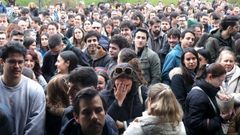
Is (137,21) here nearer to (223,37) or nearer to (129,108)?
(223,37)

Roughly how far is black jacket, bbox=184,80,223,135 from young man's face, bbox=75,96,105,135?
5.39 feet

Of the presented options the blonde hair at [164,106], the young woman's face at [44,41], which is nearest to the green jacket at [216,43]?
the young woman's face at [44,41]

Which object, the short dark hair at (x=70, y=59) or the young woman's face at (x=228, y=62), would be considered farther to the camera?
the young woman's face at (x=228, y=62)

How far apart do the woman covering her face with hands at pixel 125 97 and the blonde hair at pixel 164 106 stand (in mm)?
827

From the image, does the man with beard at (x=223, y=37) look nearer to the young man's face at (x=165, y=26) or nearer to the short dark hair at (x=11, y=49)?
the young man's face at (x=165, y=26)

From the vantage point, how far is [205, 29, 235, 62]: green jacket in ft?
26.9

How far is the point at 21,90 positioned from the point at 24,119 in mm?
273

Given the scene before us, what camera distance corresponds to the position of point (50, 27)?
10422 millimetres

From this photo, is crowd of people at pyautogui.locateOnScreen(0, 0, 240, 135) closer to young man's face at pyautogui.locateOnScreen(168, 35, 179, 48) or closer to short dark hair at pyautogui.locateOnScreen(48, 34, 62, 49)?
short dark hair at pyautogui.locateOnScreen(48, 34, 62, 49)

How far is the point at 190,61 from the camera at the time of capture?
6.45m

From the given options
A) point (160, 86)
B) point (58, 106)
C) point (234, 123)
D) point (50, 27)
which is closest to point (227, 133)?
point (234, 123)

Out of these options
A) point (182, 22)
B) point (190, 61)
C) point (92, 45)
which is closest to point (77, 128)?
point (190, 61)

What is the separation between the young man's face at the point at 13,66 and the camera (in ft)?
14.2

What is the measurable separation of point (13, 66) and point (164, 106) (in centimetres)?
149
